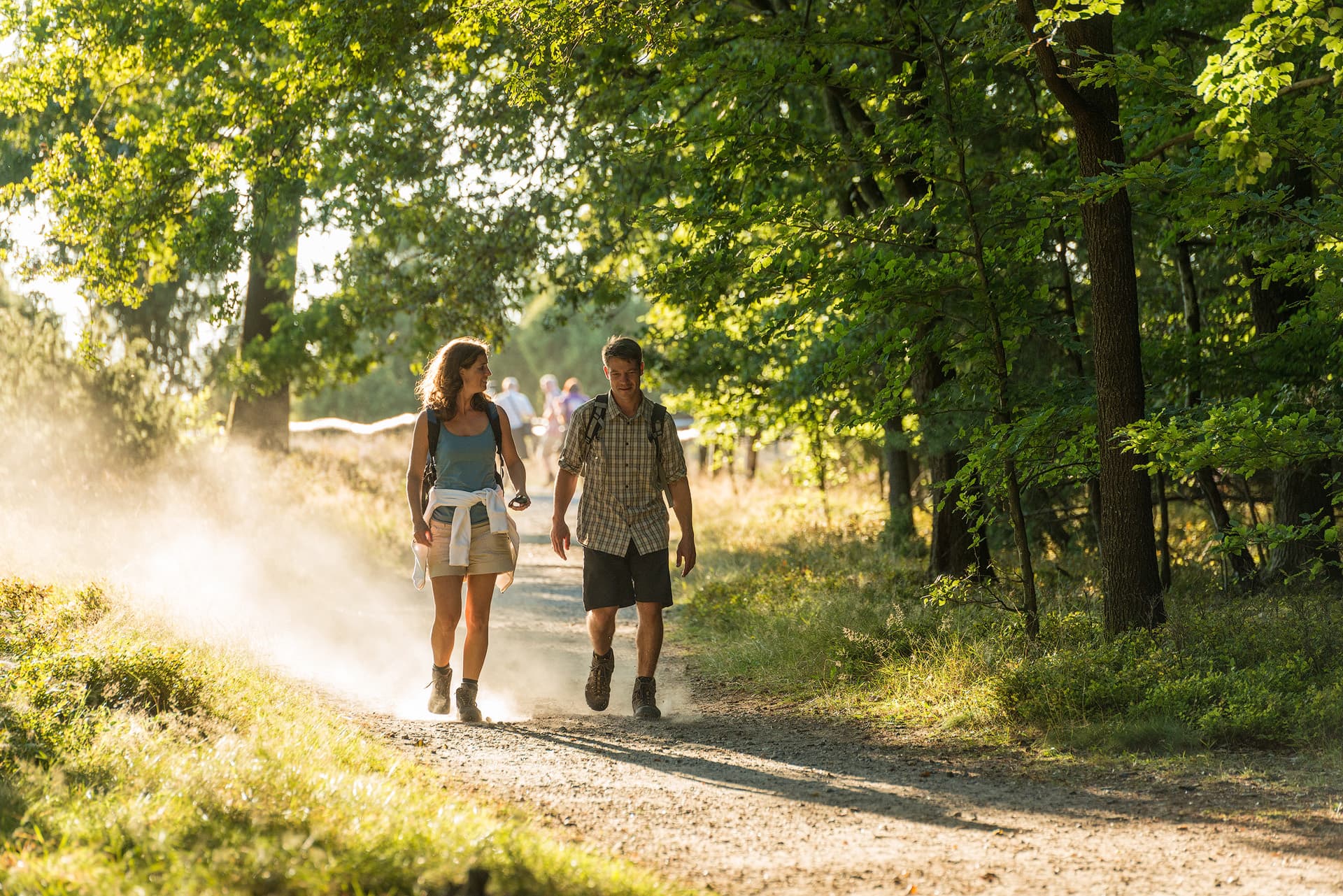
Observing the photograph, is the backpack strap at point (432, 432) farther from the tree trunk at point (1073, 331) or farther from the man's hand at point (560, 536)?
the tree trunk at point (1073, 331)

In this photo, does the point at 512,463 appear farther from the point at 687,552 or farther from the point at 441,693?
the point at 441,693

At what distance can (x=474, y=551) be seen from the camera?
6562 millimetres

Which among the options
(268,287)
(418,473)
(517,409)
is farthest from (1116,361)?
(517,409)

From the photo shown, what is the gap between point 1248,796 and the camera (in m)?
4.89

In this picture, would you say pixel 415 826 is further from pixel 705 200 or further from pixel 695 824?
pixel 705 200

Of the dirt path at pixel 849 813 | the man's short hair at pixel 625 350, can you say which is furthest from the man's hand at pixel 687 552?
the man's short hair at pixel 625 350

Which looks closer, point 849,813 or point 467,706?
point 849,813

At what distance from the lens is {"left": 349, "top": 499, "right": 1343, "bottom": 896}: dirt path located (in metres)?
3.96

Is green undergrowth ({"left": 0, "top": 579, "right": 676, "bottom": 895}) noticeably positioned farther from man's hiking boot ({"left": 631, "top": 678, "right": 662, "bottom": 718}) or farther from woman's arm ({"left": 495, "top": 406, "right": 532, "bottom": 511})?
man's hiking boot ({"left": 631, "top": 678, "right": 662, "bottom": 718})

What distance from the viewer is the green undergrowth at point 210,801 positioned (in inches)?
127

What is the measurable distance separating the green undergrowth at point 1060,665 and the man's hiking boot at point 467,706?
2.01 metres

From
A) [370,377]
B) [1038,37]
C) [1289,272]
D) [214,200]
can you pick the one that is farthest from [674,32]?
[370,377]

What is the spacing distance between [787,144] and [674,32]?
1131 mm

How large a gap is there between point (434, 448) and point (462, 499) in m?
0.33
